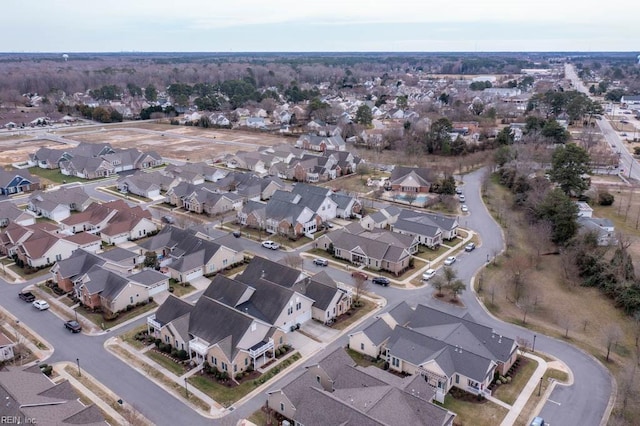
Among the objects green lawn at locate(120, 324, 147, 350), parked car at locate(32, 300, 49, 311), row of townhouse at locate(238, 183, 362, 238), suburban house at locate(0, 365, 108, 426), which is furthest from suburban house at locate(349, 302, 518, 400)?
parked car at locate(32, 300, 49, 311)

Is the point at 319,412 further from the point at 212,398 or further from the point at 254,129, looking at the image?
the point at 254,129

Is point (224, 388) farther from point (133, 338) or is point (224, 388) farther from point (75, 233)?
point (75, 233)

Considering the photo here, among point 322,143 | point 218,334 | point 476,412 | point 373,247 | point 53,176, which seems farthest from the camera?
point 322,143

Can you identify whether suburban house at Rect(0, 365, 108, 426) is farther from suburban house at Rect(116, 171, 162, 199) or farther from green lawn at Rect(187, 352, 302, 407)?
suburban house at Rect(116, 171, 162, 199)

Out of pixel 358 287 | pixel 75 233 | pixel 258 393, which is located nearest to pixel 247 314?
pixel 258 393

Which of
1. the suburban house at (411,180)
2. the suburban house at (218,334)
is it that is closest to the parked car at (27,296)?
the suburban house at (218,334)

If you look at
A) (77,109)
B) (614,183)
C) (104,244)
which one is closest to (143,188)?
(104,244)
